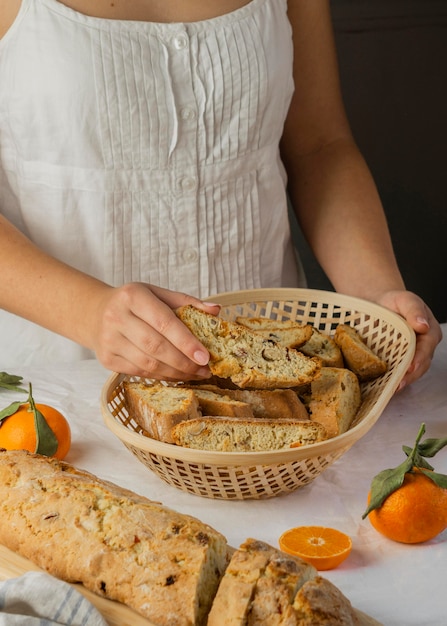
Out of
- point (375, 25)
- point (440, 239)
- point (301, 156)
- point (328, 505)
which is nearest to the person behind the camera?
point (328, 505)

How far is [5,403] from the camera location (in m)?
1.54

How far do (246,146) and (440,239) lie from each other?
5.43 feet

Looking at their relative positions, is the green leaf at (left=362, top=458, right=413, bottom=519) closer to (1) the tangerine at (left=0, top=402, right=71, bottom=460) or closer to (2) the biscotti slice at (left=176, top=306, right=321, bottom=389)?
(2) the biscotti slice at (left=176, top=306, right=321, bottom=389)

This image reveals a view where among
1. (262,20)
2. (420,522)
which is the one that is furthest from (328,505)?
(262,20)

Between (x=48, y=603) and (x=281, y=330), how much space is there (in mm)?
691

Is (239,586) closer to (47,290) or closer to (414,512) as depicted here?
(414,512)

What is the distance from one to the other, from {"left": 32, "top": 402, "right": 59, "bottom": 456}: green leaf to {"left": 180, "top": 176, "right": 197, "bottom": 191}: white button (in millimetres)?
675

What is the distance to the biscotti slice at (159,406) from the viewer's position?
125cm

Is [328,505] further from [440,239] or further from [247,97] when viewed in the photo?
[440,239]

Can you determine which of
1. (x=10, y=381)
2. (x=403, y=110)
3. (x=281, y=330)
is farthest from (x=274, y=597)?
(x=403, y=110)

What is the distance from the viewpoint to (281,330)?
147 centimetres

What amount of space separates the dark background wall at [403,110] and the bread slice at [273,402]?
77.9 inches

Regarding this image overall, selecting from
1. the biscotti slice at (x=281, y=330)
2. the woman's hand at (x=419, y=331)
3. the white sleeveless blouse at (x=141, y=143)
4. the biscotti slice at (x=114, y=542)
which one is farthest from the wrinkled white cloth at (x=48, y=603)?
the white sleeveless blouse at (x=141, y=143)

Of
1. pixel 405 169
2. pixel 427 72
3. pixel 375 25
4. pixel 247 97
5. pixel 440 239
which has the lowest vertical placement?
pixel 440 239
